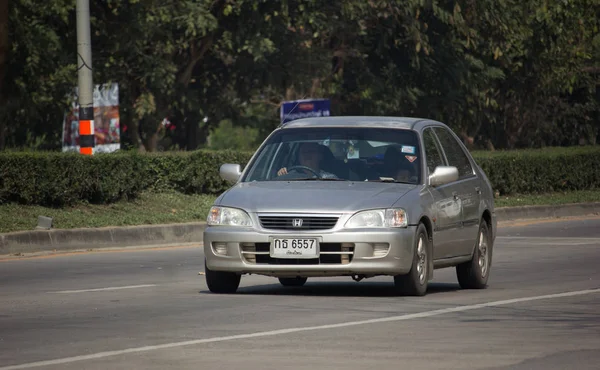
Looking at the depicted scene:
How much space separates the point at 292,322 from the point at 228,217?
223 cm

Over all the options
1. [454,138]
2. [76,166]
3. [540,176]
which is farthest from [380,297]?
[540,176]

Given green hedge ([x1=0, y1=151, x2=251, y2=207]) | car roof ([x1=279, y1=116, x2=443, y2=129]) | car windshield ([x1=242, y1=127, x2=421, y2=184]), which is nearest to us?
car windshield ([x1=242, y1=127, x2=421, y2=184])

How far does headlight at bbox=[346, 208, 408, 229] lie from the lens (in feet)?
38.6

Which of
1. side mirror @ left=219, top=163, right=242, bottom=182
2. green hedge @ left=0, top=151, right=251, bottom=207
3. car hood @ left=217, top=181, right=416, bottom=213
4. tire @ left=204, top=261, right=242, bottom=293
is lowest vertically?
green hedge @ left=0, top=151, right=251, bottom=207

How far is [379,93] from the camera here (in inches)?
1666

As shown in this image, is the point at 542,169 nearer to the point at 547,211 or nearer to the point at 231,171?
the point at 547,211

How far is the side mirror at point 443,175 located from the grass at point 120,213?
8.49m

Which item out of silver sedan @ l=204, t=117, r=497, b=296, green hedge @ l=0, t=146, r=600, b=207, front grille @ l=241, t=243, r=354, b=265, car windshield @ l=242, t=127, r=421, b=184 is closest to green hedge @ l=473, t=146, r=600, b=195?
green hedge @ l=0, t=146, r=600, b=207

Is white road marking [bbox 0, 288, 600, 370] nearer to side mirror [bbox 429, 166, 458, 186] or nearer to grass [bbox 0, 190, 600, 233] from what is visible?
side mirror [bbox 429, 166, 458, 186]

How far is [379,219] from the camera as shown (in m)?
11.9

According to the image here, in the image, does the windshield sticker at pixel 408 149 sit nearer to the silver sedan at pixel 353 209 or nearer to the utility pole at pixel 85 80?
the silver sedan at pixel 353 209

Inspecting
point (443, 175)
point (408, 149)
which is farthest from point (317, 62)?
point (443, 175)

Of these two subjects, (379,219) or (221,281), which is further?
(221,281)

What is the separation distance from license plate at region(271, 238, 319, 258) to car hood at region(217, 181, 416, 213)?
0.25 metres
